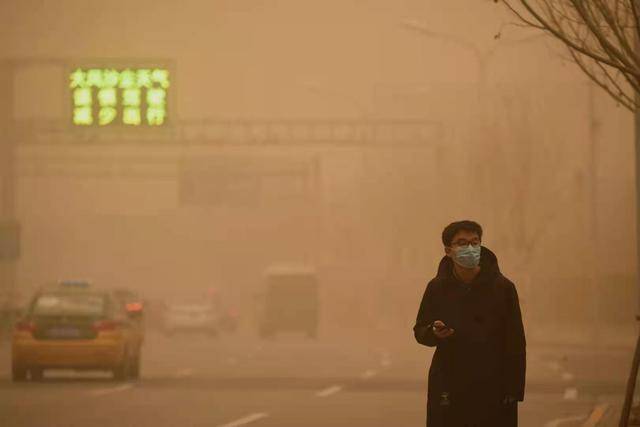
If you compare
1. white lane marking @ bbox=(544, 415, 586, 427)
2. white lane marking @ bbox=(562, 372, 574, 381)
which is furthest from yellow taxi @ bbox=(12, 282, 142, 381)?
white lane marking @ bbox=(544, 415, 586, 427)

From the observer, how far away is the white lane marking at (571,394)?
26.9 metres

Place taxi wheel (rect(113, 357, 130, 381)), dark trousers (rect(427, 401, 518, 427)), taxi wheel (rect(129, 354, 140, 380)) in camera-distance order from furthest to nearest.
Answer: taxi wheel (rect(129, 354, 140, 380)), taxi wheel (rect(113, 357, 130, 381)), dark trousers (rect(427, 401, 518, 427))

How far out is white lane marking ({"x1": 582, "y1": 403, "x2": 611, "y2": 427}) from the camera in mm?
20519

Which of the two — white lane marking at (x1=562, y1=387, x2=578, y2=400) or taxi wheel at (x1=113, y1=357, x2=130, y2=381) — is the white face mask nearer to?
white lane marking at (x1=562, y1=387, x2=578, y2=400)

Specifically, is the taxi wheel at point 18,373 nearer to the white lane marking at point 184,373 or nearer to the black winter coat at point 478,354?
the white lane marking at point 184,373

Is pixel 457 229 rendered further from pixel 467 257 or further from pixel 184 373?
pixel 184 373

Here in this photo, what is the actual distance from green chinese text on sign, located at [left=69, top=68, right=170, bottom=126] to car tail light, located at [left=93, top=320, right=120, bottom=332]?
60.0ft

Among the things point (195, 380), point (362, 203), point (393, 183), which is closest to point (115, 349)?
point (195, 380)

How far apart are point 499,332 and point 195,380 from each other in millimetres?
20588

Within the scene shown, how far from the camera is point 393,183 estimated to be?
98.9m

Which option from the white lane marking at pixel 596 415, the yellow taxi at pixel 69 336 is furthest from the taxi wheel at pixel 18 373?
the white lane marking at pixel 596 415

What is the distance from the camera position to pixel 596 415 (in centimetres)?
2192

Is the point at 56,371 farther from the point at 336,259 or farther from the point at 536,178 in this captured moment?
the point at 336,259

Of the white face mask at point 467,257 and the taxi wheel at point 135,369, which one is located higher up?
the white face mask at point 467,257
